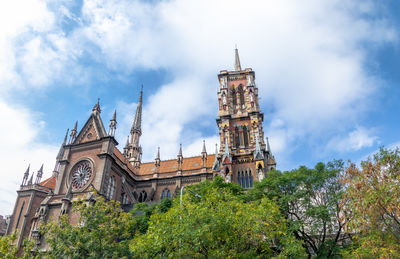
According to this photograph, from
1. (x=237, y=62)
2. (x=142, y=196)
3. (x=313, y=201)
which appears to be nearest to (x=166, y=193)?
(x=142, y=196)

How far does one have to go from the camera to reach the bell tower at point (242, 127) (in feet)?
138

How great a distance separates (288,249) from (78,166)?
3229cm

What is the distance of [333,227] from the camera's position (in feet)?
89.6

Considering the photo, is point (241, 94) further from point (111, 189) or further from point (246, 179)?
point (111, 189)

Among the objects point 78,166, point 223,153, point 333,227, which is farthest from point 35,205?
point 333,227

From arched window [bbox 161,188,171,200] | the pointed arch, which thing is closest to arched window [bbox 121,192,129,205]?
arched window [bbox 161,188,171,200]

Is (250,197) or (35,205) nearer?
(250,197)

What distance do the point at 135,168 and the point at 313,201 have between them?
37.2 meters

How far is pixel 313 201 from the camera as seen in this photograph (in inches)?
1117

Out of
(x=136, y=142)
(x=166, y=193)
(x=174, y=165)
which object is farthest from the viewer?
(x=136, y=142)

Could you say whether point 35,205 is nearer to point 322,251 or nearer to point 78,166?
point 78,166

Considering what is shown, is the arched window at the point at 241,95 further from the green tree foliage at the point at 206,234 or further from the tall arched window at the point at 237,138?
the green tree foliage at the point at 206,234

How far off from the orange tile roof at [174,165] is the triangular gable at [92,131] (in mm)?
15190

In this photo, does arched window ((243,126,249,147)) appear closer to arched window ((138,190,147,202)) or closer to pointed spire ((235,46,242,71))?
pointed spire ((235,46,242,71))
